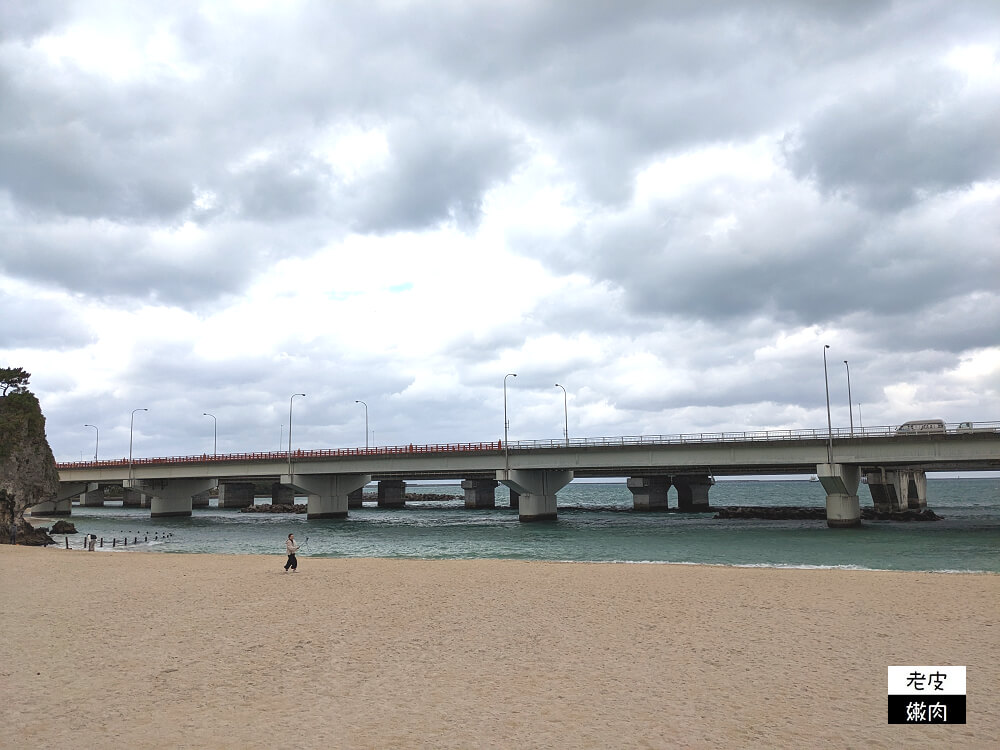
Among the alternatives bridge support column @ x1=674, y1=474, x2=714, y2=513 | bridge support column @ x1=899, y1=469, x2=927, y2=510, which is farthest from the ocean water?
bridge support column @ x1=674, y1=474, x2=714, y2=513

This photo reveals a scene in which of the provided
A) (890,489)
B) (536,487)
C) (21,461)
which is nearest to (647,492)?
(890,489)

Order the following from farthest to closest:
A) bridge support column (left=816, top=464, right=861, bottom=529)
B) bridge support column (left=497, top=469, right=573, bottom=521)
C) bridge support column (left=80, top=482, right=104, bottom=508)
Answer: bridge support column (left=80, top=482, right=104, bottom=508), bridge support column (left=497, top=469, right=573, bottom=521), bridge support column (left=816, top=464, right=861, bottom=529)

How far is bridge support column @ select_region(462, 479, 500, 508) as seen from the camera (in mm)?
149875

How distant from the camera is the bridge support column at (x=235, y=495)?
161 meters

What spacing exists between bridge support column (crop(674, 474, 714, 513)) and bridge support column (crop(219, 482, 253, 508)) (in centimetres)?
9548

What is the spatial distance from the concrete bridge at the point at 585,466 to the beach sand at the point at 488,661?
39359 millimetres

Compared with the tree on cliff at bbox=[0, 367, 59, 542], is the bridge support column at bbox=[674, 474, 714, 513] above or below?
below

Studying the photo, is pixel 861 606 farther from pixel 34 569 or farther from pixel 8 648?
pixel 34 569

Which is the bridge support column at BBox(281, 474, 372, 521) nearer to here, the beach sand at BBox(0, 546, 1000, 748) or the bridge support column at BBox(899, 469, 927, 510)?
the beach sand at BBox(0, 546, 1000, 748)

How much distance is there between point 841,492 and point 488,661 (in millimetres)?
62469

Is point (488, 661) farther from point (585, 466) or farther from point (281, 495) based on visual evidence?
point (281, 495)

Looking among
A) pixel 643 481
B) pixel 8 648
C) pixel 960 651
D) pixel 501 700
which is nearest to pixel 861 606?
pixel 960 651

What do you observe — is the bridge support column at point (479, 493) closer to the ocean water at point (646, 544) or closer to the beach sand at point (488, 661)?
the ocean water at point (646, 544)

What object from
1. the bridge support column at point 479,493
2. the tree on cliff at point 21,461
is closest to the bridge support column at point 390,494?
the bridge support column at point 479,493
